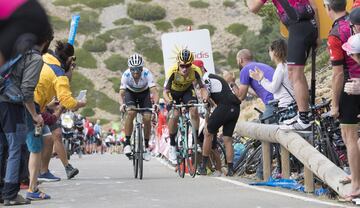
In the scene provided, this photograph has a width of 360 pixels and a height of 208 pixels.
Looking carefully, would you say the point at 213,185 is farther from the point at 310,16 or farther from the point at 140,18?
the point at 140,18

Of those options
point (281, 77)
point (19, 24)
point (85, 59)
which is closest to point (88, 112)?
point (85, 59)

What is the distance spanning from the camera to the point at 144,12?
108 m

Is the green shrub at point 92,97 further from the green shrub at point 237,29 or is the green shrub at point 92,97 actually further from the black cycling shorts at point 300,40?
the black cycling shorts at point 300,40

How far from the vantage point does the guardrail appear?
29.7 ft

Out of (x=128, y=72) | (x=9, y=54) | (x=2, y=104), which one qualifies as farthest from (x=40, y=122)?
(x=9, y=54)

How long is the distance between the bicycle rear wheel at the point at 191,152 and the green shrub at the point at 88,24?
8944 centimetres

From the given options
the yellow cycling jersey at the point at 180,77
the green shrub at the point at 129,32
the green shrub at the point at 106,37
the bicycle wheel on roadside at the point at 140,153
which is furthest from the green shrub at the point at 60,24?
the bicycle wheel on roadside at the point at 140,153

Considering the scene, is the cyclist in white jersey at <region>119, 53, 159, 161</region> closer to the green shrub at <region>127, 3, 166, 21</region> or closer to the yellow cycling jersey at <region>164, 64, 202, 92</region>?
the yellow cycling jersey at <region>164, 64, 202, 92</region>

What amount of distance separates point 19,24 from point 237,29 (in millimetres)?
97900

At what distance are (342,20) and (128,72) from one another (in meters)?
6.67

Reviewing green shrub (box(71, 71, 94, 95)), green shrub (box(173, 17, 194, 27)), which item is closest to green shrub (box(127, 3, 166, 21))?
green shrub (box(173, 17, 194, 27))

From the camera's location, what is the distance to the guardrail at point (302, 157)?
29.7ft

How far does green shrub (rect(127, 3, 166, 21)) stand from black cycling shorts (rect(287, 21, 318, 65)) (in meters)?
97.9

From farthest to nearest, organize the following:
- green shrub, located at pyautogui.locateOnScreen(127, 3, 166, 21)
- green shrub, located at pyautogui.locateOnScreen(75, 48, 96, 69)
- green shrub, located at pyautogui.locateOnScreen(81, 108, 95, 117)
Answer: green shrub, located at pyautogui.locateOnScreen(127, 3, 166, 21), green shrub, located at pyautogui.locateOnScreen(75, 48, 96, 69), green shrub, located at pyautogui.locateOnScreen(81, 108, 95, 117)
